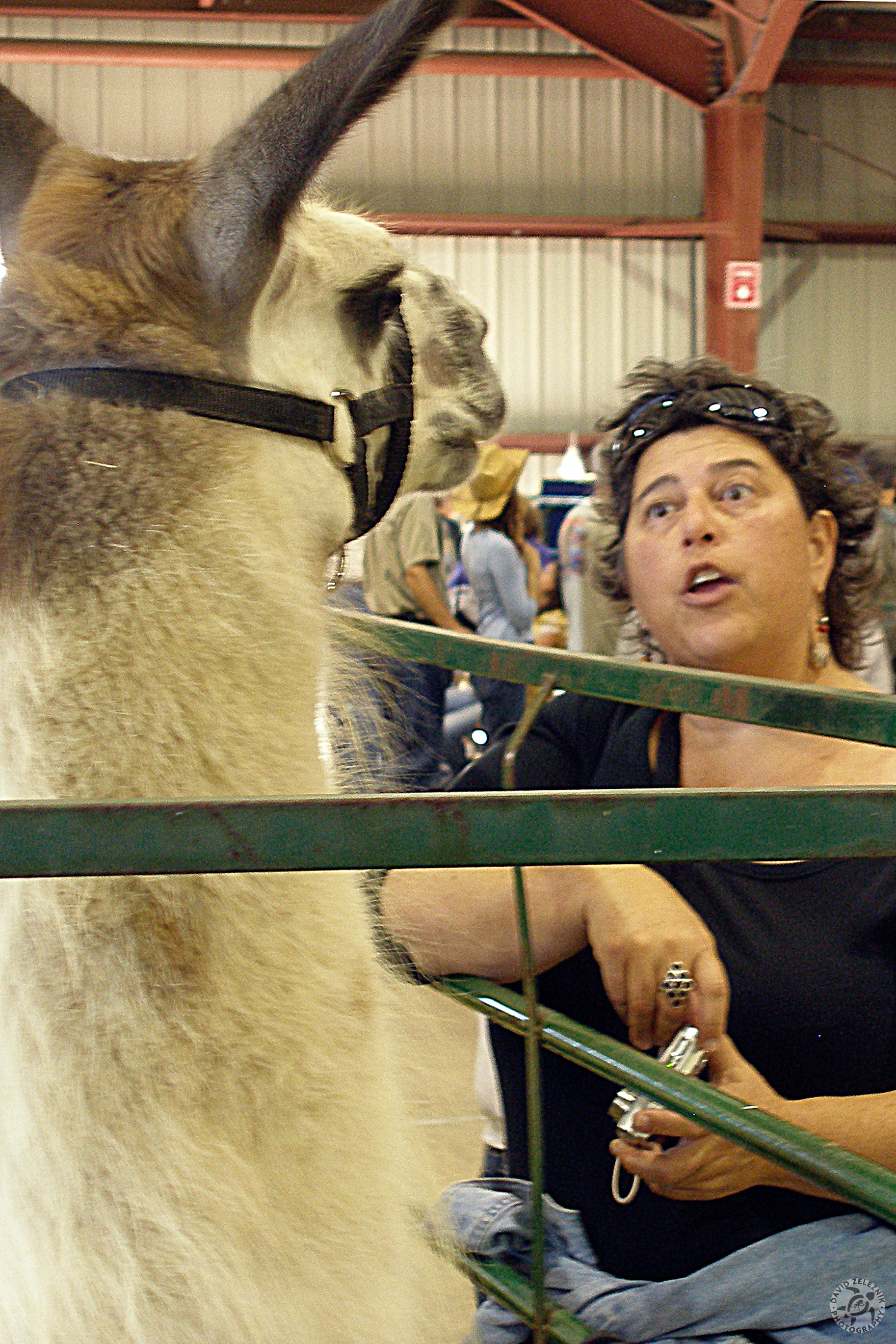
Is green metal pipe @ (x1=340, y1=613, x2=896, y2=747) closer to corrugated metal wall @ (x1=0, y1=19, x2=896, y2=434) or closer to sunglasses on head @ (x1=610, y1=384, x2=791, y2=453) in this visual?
sunglasses on head @ (x1=610, y1=384, x2=791, y2=453)

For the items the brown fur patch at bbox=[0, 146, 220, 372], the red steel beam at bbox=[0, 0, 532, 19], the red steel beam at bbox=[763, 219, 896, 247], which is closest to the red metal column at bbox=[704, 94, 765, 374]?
the red steel beam at bbox=[763, 219, 896, 247]

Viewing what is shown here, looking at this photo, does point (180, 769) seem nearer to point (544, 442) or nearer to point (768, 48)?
point (768, 48)

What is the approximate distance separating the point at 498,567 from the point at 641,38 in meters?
4.94

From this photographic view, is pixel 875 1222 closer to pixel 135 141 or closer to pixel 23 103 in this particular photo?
pixel 23 103

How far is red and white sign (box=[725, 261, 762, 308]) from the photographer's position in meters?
7.48

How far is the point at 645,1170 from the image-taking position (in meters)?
0.91

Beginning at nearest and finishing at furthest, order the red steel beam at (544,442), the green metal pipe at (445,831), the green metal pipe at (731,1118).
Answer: the green metal pipe at (445,831) → the green metal pipe at (731,1118) → the red steel beam at (544,442)

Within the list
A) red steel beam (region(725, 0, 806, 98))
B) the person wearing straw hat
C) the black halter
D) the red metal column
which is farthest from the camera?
the red metal column

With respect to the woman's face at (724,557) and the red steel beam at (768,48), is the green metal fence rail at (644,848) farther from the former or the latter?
the red steel beam at (768,48)

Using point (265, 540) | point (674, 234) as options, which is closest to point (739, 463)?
point (265, 540)

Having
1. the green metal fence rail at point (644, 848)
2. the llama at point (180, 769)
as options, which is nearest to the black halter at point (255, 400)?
the llama at point (180, 769)

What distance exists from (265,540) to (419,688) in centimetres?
292

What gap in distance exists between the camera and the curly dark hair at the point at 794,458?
126cm

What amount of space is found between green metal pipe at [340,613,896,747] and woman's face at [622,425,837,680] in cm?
15
